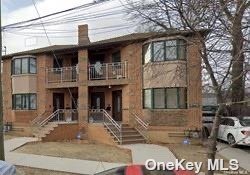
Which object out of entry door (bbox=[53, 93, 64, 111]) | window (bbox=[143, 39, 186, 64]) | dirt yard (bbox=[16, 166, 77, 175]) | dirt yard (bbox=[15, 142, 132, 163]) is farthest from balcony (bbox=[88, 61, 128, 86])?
dirt yard (bbox=[16, 166, 77, 175])

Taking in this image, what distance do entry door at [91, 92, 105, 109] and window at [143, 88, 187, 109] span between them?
647 centimetres

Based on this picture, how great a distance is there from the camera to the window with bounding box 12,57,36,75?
1142 inches

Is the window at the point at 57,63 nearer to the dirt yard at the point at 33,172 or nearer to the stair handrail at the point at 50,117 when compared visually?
the stair handrail at the point at 50,117

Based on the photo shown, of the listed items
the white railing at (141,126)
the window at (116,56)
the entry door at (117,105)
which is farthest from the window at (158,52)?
the entry door at (117,105)

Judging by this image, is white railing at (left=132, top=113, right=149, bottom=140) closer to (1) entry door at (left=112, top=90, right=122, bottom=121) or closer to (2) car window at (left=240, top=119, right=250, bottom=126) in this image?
(1) entry door at (left=112, top=90, right=122, bottom=121)

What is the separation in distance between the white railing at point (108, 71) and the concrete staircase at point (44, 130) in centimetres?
416

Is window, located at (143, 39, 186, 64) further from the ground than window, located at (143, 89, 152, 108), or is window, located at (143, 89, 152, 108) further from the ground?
window, located at (143, 39, 186, 64)

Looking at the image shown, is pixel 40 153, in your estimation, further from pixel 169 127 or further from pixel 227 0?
pixel 227 0

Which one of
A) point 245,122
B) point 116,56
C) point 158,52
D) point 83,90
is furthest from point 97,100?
point 245,122

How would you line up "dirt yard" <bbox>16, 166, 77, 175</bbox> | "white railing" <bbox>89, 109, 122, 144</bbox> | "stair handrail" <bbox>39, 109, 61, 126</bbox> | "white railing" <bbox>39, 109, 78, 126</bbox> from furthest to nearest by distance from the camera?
"white railing" <bbox>39, 109, 78, 126</bbox>
"stair handrail" <bbox>39, 109, 61, 126</bbox>
"white railing" <bbox>89, 109, 122, 144</bbox>
"dirt yard" <bbox>16, 166, 77, 175</bbox>

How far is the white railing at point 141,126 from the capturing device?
21953 mm

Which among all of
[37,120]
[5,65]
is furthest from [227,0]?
[5,65]

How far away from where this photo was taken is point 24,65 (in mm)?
29328

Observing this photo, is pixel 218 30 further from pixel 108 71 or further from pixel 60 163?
pixel 108 71
